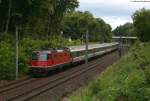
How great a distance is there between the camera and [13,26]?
61.9 m

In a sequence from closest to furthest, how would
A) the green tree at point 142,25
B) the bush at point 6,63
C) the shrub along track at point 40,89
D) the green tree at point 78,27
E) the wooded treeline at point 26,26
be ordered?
the shrub along track at point 40,89
the bush at point 6,63
the wooded treeline at point 26,26
the green tree at point 142,25
the green tree at point 78,27

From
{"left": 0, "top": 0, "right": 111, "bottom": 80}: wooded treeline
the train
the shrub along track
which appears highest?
{"left": 0, "top": 0, "right": 111, "bottom": 80}: wooded treeline

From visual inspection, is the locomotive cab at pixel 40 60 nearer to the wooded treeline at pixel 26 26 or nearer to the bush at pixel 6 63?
the wooded treeline at pixel 26 26

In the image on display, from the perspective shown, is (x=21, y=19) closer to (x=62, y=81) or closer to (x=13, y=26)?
(x=13, y=26)

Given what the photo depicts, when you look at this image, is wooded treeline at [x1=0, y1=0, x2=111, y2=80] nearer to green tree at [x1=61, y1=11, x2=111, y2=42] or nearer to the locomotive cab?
the locomotive cab

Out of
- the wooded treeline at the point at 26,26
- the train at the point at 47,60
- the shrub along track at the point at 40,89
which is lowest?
the shrub along track at the point at 40,89

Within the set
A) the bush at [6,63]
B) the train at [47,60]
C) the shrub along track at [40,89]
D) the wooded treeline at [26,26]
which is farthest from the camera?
the train at [47,60]

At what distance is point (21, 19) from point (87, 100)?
41.7m

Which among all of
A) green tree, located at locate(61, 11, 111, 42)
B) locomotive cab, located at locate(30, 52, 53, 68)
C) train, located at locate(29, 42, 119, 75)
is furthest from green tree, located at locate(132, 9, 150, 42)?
locomotive cab, located at locate(30, 52, 53, 68)

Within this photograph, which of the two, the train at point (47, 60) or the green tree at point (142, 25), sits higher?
the green tree at point (142, 25)

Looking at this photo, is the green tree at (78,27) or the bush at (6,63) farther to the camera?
the green tree at (78,27)

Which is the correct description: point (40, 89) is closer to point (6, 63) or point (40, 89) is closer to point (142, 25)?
point (6, 63)

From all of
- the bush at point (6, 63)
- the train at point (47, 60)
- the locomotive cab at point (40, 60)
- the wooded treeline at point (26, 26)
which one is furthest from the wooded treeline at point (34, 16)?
the bush at point (6, 63)

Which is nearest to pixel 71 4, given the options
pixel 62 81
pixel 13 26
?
pixel 13 26
